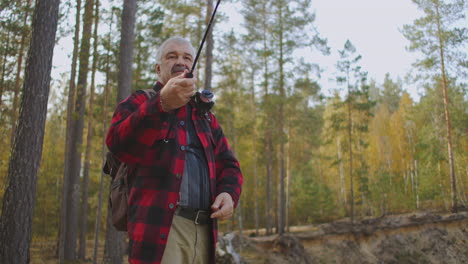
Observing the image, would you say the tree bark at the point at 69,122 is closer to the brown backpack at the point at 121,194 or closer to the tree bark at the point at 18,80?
the tree bark at the point at 18,80

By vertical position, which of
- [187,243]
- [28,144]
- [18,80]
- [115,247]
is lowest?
[115,247]

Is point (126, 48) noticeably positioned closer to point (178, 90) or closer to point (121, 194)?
point (121, 194)

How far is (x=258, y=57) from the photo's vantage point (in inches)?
825

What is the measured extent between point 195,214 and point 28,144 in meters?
4.99

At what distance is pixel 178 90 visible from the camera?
139 cm

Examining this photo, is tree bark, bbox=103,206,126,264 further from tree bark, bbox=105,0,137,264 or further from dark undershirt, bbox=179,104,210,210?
dark undershirt, bbox=179,104,210,210

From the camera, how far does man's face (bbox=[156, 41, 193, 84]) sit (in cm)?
185

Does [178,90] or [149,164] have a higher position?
[178,90]

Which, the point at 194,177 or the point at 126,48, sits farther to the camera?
the point at 126,48

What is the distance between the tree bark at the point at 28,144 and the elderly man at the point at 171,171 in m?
4.71

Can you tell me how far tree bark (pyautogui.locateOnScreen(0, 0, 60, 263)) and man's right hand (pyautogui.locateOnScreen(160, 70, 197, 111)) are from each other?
5.16 metres

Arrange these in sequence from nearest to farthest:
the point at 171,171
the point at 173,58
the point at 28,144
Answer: the point at 171,171 → the point at 173,58 → the point at 28,144

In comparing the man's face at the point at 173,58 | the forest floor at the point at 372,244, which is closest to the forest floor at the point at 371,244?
the forest floor at the point at 372,244

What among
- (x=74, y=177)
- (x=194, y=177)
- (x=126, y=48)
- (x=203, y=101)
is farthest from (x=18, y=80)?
(x=194, y=177)
